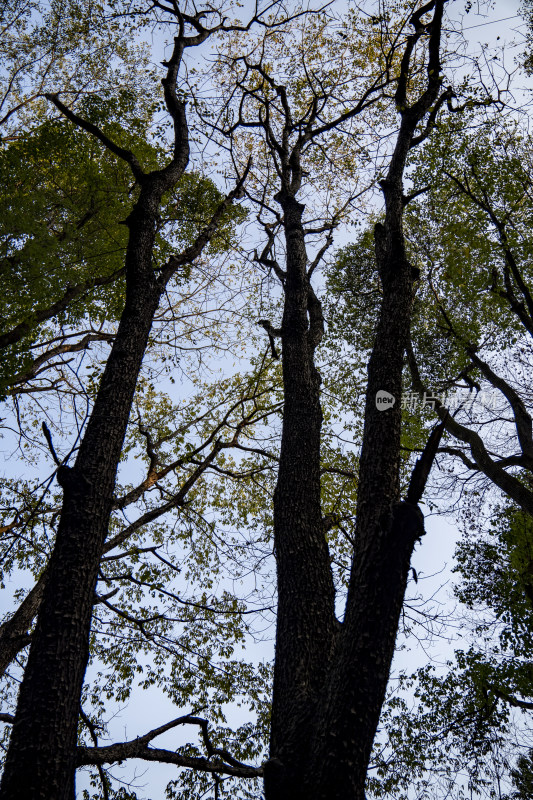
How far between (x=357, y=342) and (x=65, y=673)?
396 inches

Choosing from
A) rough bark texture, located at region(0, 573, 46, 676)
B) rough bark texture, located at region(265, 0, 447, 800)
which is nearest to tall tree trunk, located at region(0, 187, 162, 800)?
rough bark texture, located at region(265, 0, 447, 800)

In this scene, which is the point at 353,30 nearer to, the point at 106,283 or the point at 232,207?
the point at 232,207

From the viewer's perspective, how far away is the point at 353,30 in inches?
407

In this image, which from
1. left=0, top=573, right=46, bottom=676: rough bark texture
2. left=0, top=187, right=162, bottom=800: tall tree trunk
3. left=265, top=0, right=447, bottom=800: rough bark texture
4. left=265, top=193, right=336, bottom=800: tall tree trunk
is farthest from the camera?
left=0, top=573, right=46, bottom=676: rough bark texture

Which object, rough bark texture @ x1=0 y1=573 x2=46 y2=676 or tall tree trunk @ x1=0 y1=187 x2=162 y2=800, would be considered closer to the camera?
tall tree trunk @ x1=0 y1=187 x2=162 y2=800

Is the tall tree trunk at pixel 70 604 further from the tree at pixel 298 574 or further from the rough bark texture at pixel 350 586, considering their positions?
the rough bark texture at pixel 350 586

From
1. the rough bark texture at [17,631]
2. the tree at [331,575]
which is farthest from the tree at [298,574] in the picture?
the rough bark texture at [17,631]

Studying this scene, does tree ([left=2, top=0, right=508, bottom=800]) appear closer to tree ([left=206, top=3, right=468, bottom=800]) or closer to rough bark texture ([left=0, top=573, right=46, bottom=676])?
tree ([left=206, top=3, right=468, bottom=800])

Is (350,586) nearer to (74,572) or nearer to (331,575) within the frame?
(331,575)

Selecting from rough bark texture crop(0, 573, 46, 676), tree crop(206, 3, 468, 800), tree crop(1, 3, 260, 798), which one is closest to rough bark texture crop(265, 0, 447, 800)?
tree crop(206, 3, 468, 800)

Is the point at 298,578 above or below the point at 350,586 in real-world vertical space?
above

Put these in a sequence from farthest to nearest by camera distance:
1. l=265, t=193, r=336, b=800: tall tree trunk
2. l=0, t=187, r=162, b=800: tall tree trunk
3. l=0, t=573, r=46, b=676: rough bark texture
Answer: l=0, t=573, r=46, b=676: rough bark texture → l=265, t=193, r=336, b=800: tall tree trunk → l=0, t=187, r=162, b=800: tall tree trunk

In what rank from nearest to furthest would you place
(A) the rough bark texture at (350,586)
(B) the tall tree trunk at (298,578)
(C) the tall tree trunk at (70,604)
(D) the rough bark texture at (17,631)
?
(A) the rough bark texture at (350,586) → (C) the tall tree trunk at (70,604) → (B) the tall tree trunk at (298,578) → (D) the rough bark texture at (17,631)

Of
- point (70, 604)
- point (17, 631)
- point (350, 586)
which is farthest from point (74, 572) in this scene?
point (17, 631)
